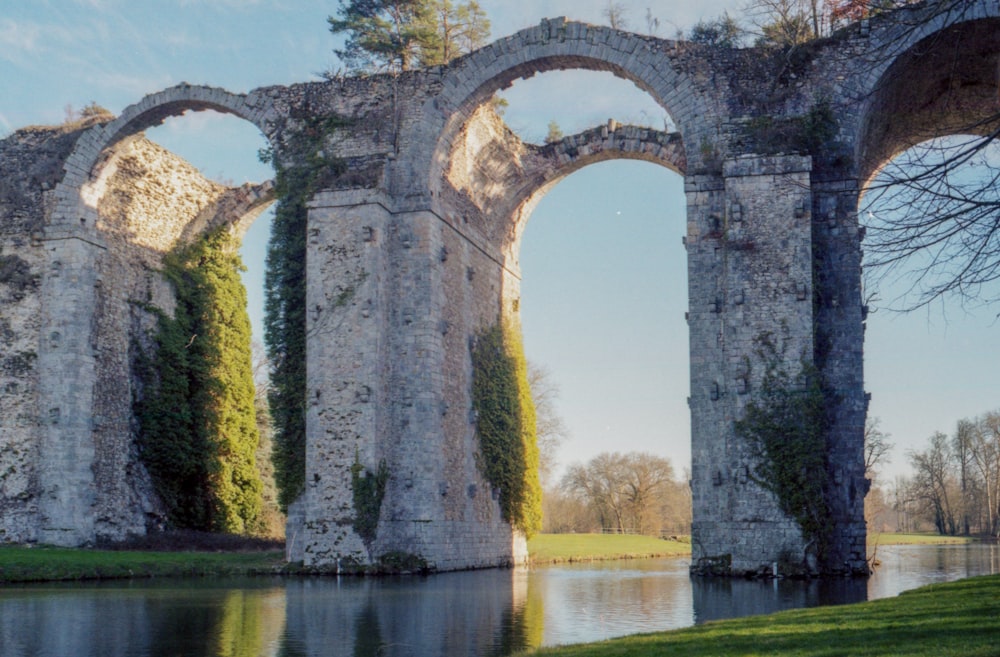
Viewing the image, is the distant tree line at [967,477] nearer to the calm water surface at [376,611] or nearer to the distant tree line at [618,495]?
the distant tree line at [618,495]

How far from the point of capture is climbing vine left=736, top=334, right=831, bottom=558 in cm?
1992

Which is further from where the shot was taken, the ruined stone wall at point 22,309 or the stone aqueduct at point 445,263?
the ruined stone wall at point 22,309

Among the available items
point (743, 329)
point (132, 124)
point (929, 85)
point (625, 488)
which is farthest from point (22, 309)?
point (625, 488)

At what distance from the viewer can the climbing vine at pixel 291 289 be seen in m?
23.4

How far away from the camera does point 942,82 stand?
2317cm

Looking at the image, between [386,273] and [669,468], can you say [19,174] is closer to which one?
[386,273]

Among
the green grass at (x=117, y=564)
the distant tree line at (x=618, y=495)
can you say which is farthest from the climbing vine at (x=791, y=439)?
the distant tree line at (x=618, y=495)

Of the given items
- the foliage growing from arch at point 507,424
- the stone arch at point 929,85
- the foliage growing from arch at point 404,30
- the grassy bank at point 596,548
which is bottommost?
the grassy bank at point 596,548

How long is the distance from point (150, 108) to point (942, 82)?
18.1 meters

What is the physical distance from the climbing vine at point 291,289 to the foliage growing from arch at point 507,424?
15.2 ft

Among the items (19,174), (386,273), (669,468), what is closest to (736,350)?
(386,273)

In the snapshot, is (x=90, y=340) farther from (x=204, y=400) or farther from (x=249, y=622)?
(x=249, y=622)

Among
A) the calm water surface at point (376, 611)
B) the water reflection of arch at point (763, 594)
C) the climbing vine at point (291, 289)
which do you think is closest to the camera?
the calm water surface at point (376, 611)

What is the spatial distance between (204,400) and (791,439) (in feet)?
54.1
